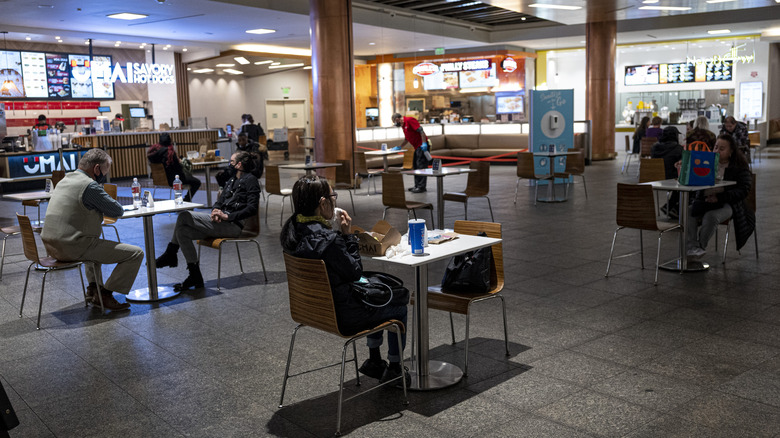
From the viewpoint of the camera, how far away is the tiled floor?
323 centimetres

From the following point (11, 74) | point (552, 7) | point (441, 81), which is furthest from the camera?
point (441, 81)

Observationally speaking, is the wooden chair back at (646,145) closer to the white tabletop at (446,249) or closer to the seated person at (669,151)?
the seated person at (669,151)

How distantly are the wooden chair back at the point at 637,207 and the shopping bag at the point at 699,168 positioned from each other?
0.45 meters

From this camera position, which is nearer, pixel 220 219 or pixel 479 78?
pixel 220 219

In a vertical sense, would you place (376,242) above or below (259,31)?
below

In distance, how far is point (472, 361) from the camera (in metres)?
4.00

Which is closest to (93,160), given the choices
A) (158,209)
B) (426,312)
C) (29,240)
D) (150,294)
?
(158,209)

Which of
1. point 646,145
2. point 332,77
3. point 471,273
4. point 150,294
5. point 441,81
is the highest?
point 441,81

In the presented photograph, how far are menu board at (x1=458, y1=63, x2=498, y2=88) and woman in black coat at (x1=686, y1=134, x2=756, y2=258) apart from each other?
1570 cm

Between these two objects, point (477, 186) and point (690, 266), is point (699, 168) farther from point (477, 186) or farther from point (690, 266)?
point (477, 186)

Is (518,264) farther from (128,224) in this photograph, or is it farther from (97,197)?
(128,224)

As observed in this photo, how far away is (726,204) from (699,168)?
553 mm

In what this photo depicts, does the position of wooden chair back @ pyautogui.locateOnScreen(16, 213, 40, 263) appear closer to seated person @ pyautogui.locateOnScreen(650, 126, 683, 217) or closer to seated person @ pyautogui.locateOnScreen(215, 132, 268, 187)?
seated person @ pyautogui.locateOnScreen(215, 132, 268, 187)

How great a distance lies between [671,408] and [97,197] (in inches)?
153
